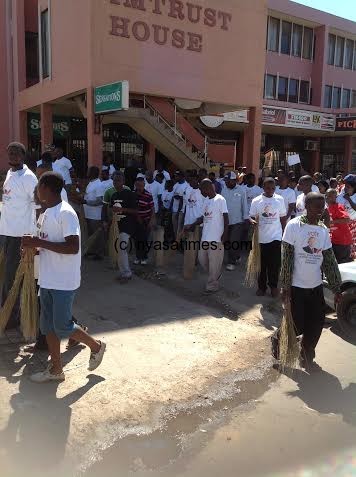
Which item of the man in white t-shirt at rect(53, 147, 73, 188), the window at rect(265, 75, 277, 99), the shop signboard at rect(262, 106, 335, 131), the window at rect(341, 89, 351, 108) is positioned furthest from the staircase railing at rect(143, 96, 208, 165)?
the window at rect(341, 89, 351, 108)

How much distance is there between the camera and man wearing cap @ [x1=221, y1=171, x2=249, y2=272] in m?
8.51

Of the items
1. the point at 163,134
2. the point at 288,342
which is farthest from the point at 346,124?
the point at 288,342

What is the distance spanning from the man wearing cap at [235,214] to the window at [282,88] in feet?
64.3

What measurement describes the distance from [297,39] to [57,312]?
2674 centimetres

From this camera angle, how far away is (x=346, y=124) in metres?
24.2

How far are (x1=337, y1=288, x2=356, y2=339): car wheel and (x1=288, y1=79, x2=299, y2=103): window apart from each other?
77.4ft

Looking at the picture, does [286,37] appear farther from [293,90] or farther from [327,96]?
[327,96]

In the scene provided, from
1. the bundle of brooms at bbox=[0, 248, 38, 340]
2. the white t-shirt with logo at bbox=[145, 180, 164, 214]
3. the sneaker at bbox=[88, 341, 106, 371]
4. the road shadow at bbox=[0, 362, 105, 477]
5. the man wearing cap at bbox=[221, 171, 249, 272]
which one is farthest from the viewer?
the white t-shirt with logo at bbox=[145, 180, 164, 214]

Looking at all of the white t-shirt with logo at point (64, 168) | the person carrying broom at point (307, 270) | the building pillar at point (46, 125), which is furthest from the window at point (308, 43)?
the person carrying broom at point (307, 270)

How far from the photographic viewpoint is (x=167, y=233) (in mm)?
10547

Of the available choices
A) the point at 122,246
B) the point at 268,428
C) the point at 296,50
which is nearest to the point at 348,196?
the point at 122,246

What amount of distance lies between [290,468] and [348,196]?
5.36 metres

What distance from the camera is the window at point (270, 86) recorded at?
25.9 metres

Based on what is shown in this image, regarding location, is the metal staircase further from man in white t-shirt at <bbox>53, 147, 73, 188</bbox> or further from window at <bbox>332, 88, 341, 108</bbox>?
window at <bbox>332, 88, 341, 108</bbox>
